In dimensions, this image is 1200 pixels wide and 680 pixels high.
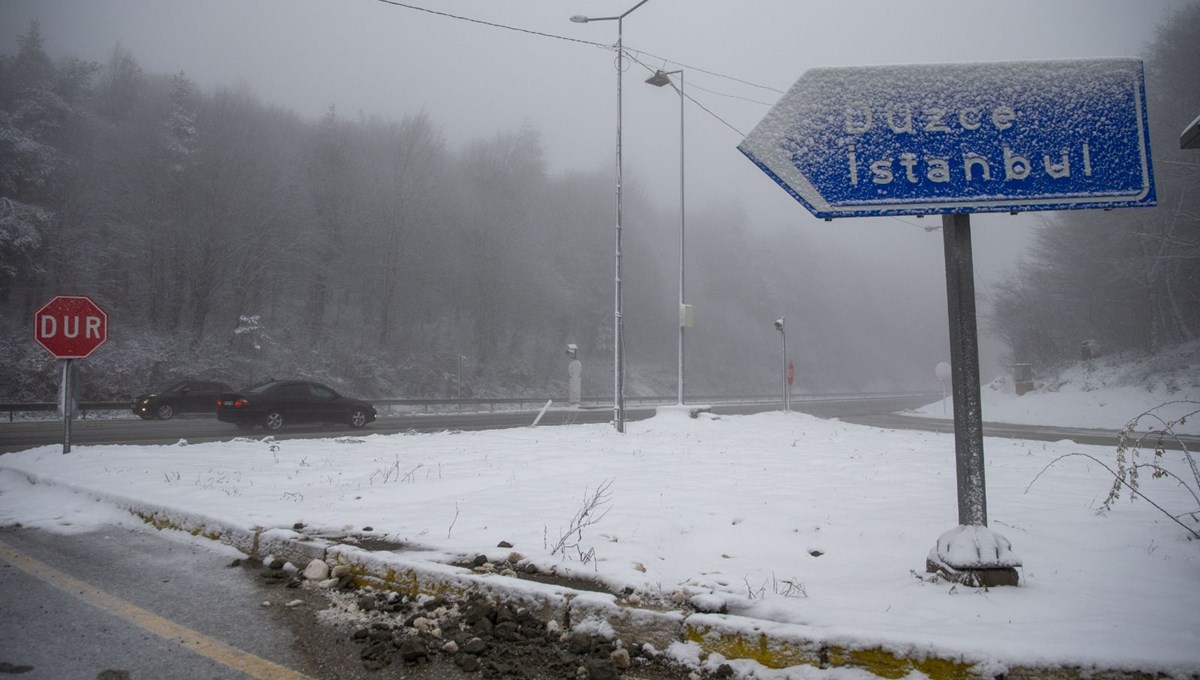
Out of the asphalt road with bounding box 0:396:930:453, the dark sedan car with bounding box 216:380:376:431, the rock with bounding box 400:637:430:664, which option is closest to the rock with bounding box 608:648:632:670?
the rock with bounding box 400:637:430:664

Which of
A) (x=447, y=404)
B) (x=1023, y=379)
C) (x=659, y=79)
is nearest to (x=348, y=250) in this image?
(x=447, y=404)

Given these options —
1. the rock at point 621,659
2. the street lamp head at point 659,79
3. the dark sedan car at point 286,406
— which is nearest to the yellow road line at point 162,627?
the rock at point 621,659

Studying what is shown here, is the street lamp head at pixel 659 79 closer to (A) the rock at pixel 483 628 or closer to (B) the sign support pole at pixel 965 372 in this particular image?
(B) the sign support pole at pixel 965 372

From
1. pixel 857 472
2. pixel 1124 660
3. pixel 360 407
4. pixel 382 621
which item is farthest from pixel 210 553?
pixel 360 407

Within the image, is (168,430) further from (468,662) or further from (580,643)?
(580,643)

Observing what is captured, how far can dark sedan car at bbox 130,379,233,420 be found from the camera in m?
21.1

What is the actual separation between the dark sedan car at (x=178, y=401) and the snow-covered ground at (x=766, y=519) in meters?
13.1

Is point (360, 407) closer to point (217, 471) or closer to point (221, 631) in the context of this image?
point (217, 471)

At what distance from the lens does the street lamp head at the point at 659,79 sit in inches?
634

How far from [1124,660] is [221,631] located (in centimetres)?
391

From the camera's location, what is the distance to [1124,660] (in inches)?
91.2

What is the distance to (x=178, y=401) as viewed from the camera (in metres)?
21.7

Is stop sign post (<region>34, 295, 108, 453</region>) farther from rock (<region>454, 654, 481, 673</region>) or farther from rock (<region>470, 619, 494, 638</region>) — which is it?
rock (<region>454, 654, 481, 673</region>)

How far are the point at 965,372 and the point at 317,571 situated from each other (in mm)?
3957
